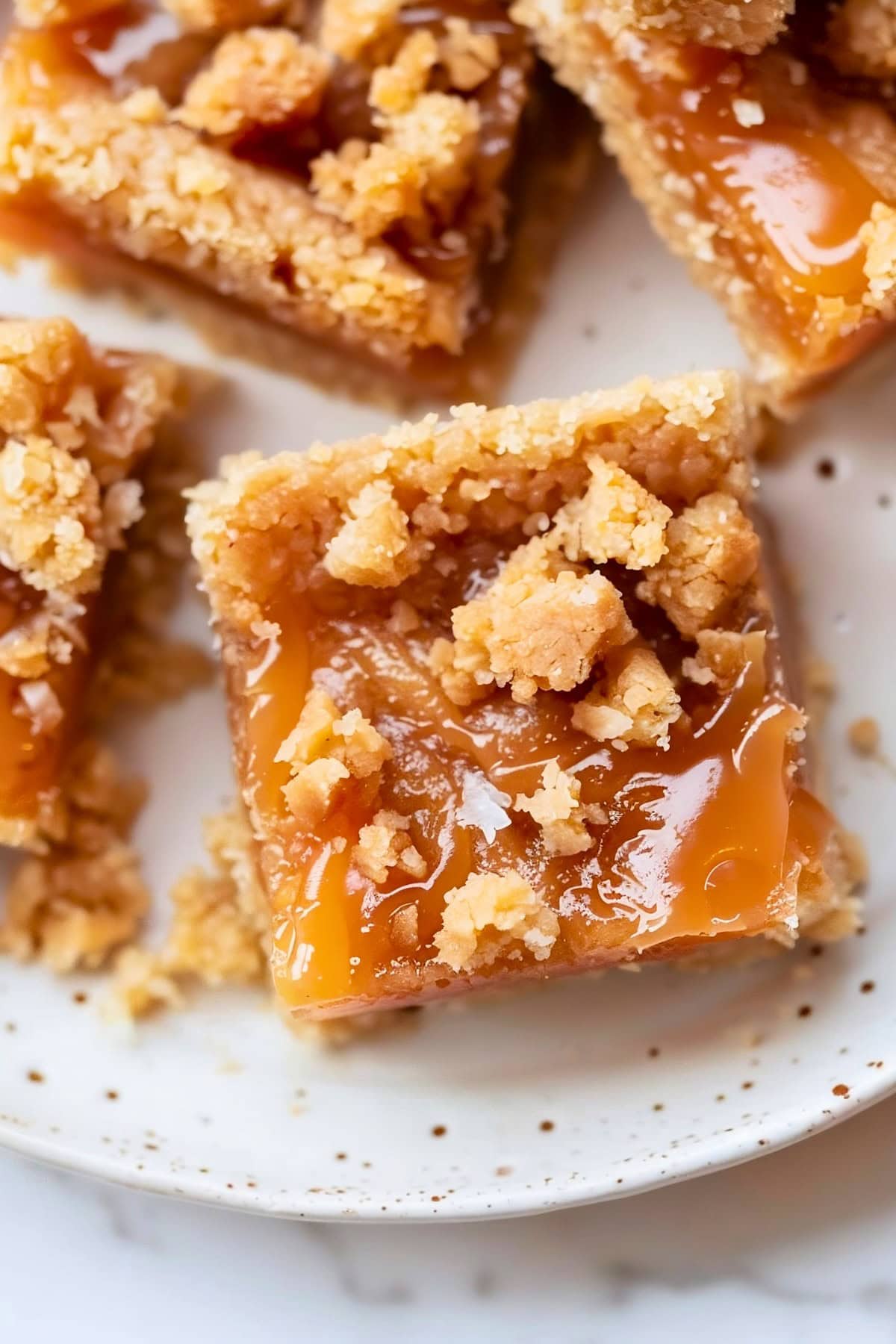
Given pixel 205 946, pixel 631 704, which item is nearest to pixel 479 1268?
pixel 205 946

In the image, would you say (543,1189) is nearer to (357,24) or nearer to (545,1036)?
(545,1036)

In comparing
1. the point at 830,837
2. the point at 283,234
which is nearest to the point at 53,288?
the point at 283,234

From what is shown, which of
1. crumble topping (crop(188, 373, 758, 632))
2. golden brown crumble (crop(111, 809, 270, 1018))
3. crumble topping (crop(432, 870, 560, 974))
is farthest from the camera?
golden brown crumble (crop(111, 809, 270, 1018))

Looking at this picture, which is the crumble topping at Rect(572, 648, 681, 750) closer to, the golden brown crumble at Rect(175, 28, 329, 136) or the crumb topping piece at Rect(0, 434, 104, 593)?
the crumb topping piece at Rect(0, 434, 104, 593)

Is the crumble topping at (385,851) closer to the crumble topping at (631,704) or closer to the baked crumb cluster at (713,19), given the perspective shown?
the crumble topping at (631,704)

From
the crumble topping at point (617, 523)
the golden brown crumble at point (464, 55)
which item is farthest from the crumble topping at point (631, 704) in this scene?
the golden brown crumble at point (464, 55)

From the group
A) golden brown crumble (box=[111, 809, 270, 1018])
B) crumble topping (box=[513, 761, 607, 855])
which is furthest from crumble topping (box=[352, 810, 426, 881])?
golden brown crumble (box=[111, 809, 270, 1018])
